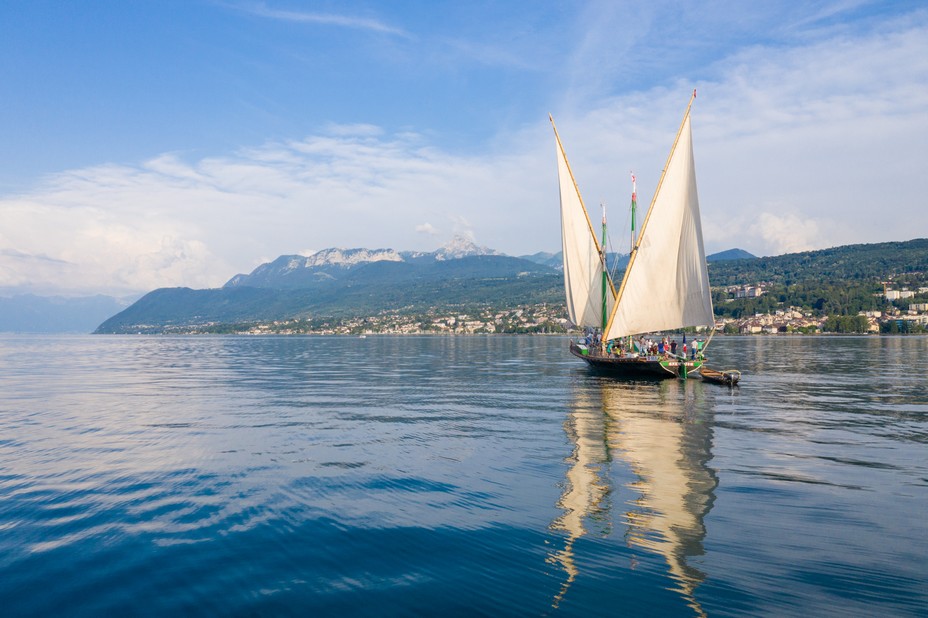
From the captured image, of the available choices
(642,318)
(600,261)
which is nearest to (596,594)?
(642,318)

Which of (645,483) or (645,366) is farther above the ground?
(645,366)

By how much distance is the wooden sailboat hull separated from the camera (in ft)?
164

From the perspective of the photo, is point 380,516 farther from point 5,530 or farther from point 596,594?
point 5,530

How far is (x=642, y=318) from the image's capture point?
163 ft

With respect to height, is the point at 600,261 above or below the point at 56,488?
above

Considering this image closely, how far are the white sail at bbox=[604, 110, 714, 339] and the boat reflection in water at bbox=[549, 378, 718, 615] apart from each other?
1566 centimetres

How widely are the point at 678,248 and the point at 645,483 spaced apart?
1299 inches

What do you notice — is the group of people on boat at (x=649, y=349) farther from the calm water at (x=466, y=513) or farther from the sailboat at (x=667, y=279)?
the calm water at (x=466, y=513)

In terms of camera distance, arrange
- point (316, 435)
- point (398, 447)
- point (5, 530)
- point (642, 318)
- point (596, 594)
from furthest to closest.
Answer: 1. point (642, 318)
2. point (316, 435)
3. point (398, 447)
4. point (5, 530)
5. point (596, 594)

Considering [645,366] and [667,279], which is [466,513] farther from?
[645,366]

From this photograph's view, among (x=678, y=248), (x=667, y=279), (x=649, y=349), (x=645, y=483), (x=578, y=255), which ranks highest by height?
(x=578, y=255)

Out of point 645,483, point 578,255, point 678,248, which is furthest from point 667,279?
point 645,483

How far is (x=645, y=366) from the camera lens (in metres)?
51.4

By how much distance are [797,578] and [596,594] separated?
3586 mm
